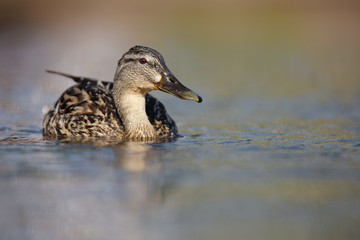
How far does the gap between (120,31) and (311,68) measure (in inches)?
419

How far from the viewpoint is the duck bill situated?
916 centimetres

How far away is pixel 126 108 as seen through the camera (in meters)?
9.64

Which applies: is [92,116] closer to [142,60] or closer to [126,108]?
[126,108]

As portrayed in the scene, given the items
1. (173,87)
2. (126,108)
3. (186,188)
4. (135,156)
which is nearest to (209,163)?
(135,156)

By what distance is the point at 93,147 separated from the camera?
28.4 feet

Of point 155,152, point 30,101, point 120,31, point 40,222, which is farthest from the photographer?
point 120,31

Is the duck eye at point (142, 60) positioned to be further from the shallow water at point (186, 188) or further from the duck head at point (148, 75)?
the shallow water at point (186, 188)

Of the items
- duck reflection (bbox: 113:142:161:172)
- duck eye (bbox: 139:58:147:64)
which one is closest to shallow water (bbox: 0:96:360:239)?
duck reflection (bbox: 113:142:161:172)

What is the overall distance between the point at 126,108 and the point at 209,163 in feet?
7.78

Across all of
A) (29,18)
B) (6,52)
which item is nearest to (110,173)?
(6,52)

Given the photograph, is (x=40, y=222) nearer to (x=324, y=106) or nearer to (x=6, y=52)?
(x=324, y=106)

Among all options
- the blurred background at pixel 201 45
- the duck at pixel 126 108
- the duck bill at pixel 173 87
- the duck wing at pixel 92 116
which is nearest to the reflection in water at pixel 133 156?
the duck at pixel 126 108

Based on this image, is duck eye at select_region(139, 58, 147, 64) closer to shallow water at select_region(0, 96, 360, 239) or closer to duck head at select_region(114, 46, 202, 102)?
duck head at select_region(114, 46, 202, 102)

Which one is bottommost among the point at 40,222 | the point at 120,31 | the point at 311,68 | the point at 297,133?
the point at 40,222
